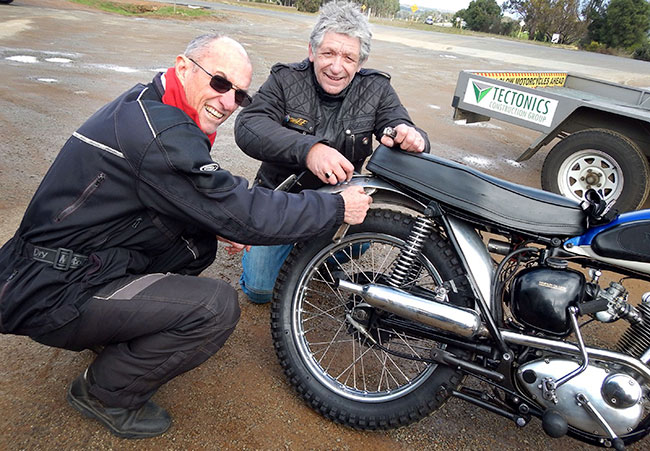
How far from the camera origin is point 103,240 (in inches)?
72.4

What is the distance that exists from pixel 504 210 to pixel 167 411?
167 centimetres

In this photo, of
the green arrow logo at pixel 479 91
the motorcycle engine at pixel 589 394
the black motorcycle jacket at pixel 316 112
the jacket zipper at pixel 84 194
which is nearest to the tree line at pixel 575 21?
the green arrow logo at pixel 479 91

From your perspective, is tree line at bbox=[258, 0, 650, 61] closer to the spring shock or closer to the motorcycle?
the motorcycle

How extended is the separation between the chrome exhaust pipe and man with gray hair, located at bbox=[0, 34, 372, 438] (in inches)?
12.6

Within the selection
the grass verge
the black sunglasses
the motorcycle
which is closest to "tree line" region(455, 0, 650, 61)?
the grass verge

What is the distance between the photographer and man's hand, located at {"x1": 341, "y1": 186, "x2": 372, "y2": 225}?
2.04 metres

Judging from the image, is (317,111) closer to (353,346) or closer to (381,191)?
(381,191)

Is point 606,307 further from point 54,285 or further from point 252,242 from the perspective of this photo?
point 54,285

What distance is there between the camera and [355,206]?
6.70 feet

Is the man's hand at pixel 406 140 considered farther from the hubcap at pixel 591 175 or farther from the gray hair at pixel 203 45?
the hubcap at pixel 591 175

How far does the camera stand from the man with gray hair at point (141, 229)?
5.75 feet

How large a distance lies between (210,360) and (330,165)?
117cm

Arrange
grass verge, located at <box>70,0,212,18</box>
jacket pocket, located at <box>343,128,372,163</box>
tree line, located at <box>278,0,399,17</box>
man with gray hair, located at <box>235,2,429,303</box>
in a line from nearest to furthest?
man with gray hair, located at <box>235,2,429,303</box> → jacket pocket, located at <box>343,128,372,163</box> → grass verge, located at <box>70,0,212,18</box> → tree line, located at <box>278,0,399,17</box>

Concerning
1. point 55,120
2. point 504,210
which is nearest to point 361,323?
point 504,210
